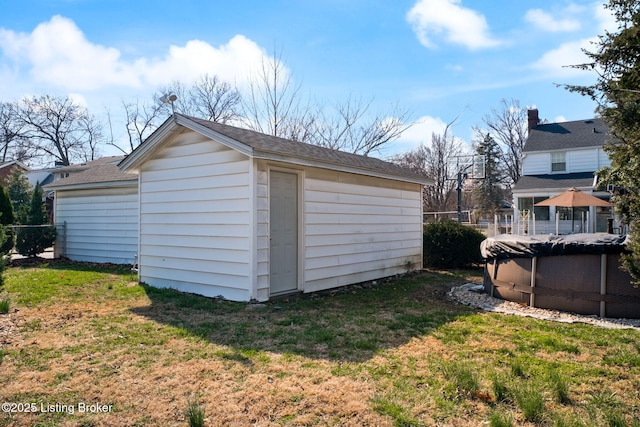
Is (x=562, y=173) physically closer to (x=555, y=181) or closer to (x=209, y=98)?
(x=555, y=181)

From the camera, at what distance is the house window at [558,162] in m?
20.1

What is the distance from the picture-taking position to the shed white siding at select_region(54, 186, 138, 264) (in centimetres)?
1042

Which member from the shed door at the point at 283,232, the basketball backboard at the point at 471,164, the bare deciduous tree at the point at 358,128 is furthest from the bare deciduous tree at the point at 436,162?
the shed door at the point at 283,232

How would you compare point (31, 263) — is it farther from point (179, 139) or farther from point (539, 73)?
point (539, 73)

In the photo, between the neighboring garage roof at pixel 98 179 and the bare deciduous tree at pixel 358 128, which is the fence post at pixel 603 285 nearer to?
the neighboring garage roof at pixel 98 179

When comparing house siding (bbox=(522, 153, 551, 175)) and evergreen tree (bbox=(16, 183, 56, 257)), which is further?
house siding (bbox=(522, 153, 551, 175))

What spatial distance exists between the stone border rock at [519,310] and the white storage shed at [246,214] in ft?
6.93

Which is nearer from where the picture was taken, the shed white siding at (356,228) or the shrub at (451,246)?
the shed white siding at (356,228)

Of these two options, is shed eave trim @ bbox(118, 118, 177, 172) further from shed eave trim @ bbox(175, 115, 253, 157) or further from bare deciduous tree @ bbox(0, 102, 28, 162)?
bare deciduous tree @ bbox(0, 102, 28, 162)

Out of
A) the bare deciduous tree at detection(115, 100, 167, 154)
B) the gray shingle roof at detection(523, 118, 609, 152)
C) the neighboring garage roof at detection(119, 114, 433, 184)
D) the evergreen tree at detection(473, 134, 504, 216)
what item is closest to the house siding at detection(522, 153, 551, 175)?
the gray shingle roof at detection(523, 118, 609, 152)

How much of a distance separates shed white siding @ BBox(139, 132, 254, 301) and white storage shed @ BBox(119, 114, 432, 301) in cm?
2

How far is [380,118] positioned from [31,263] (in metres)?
16.0

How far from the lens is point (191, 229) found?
684 cm

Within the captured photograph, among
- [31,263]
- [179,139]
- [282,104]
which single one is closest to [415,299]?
[179,139]
